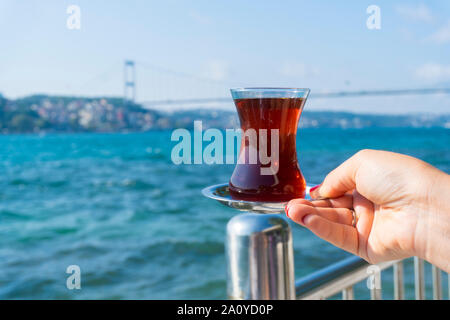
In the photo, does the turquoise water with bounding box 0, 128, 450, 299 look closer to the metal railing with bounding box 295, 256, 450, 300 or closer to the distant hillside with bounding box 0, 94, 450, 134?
the metal railing with bounding box 295, 256, 450, 300

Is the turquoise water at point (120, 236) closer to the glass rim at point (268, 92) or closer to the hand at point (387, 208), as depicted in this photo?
the hand at point (387, 208)

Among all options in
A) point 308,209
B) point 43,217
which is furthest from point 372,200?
point 43,217

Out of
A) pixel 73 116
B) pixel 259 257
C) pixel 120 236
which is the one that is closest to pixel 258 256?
pixel 259 257

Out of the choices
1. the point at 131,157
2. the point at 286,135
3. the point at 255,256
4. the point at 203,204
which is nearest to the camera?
the point at 255,256

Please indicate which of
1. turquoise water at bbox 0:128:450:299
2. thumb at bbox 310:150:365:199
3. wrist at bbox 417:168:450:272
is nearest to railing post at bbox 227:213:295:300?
thumb at bbox 310:150:365:199

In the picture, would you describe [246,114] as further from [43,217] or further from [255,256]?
[43,217]

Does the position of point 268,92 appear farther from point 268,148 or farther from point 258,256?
point 258,256
